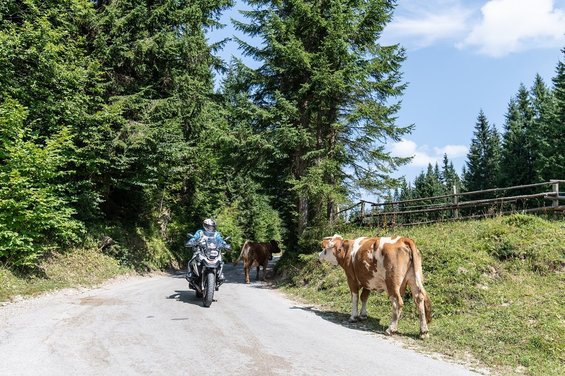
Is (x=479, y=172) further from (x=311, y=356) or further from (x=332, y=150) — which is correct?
(x=311, y=356)

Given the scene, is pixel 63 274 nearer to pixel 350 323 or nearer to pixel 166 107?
pixel 166 107

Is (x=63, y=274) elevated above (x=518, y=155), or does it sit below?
→ below

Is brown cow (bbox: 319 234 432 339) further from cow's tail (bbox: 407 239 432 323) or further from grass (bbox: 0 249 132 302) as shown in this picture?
grass (bbox: 0 249 132 302)

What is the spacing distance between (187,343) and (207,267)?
361cm

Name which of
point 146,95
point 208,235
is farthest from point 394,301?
point 146,95

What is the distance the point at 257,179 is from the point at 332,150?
4630mm

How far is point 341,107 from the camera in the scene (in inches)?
687

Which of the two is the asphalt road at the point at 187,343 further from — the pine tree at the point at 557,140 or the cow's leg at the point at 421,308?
the pine tree at the point at 557,140

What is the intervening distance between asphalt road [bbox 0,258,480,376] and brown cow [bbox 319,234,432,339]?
807 mm

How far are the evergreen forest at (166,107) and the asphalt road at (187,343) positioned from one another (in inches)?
171

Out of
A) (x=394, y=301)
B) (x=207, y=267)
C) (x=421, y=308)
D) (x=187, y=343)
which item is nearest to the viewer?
(x=187, y=343)

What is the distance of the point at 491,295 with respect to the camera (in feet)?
27.6

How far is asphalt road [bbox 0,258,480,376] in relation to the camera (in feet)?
16.3

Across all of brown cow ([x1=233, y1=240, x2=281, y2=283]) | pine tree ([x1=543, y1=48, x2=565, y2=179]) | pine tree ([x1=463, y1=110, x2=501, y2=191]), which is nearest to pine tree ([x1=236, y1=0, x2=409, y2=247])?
brown cow ([x1=233, y1=240, x2=281, y2=283])
